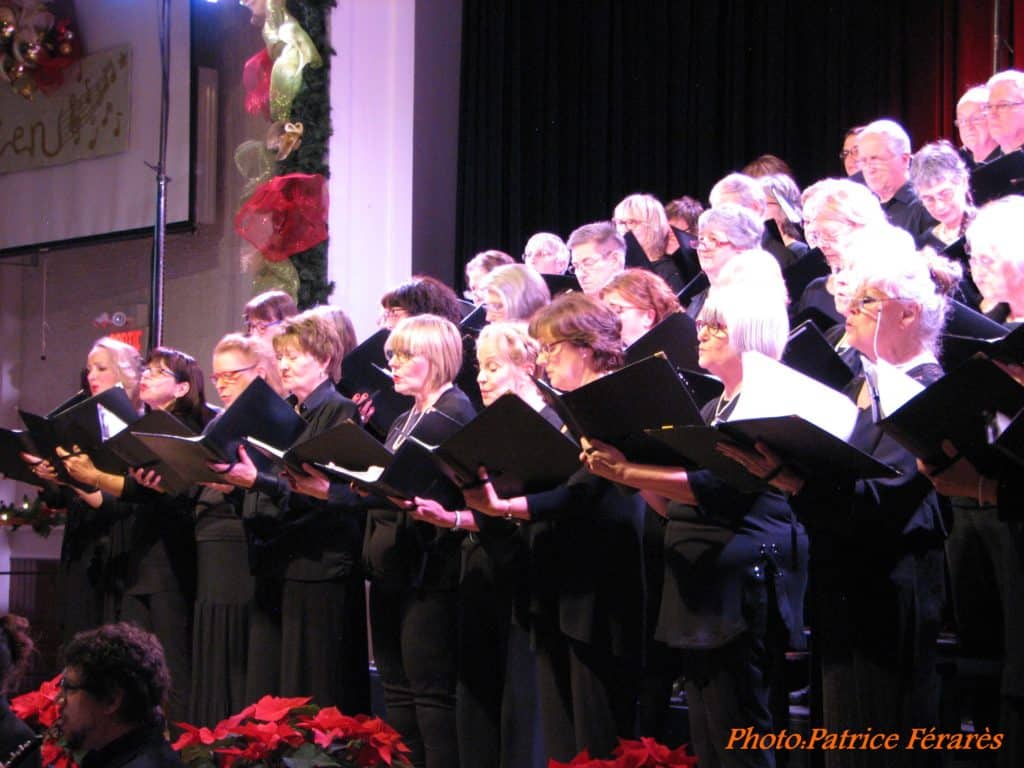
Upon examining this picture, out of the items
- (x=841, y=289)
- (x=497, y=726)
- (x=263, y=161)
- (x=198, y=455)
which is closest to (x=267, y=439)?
(x=198, y=455)

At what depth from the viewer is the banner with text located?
866 centimetres

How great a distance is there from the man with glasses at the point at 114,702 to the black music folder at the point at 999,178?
295cm

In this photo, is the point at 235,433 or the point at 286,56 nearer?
the point at 235,433

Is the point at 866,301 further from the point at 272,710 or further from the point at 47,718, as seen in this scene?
the point at 47,718

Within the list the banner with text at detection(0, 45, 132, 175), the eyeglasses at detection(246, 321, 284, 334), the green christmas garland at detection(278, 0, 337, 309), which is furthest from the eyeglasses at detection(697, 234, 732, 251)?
the banner with text at detection(0, 45, 132, 175)

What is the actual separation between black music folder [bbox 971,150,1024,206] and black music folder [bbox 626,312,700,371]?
1370 mm

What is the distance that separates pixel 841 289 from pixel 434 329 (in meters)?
1.17

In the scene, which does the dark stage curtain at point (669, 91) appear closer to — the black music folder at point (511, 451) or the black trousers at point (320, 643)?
the black trousers at point (320, 643)

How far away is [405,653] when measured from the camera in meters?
3.96

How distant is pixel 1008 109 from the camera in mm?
4848

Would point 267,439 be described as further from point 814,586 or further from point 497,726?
point 814,586

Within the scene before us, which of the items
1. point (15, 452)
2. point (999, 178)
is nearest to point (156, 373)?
point (15, 452)

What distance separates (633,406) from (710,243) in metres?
1.46

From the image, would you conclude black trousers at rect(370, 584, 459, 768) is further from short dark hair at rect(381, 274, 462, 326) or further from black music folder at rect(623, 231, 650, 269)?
black music folder at rect(623, 231, 650, 269)
